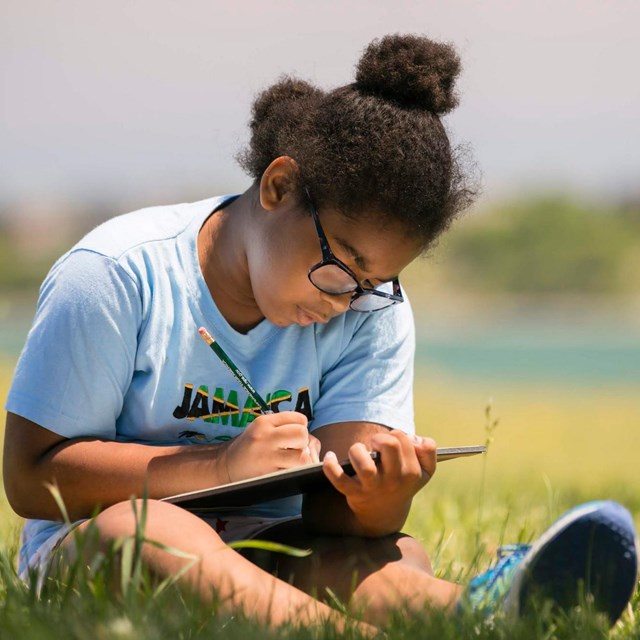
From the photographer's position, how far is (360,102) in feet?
7.00

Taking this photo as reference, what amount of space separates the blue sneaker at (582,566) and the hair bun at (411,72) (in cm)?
89

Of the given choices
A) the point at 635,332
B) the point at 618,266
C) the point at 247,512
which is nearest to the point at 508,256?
the point at 618,266

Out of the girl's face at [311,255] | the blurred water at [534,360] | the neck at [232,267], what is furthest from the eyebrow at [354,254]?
the blurred water at [534,360]

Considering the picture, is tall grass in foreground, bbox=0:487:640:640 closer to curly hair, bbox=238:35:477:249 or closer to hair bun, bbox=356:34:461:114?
curly hair, bbox=238:35:477:249

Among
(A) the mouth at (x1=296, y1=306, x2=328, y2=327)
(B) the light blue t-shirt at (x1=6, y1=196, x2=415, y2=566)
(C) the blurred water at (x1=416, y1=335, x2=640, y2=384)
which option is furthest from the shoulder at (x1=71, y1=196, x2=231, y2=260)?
(C) the blurred water at (x1=416, y1=335, x2=640, y2=384)

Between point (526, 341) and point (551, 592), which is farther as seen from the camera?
point (526, 341)

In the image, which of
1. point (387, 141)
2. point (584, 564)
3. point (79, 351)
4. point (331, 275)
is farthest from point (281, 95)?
point (584, 564)

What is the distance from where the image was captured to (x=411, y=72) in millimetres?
2152

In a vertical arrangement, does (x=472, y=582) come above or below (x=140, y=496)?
below

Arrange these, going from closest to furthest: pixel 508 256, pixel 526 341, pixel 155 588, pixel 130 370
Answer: pixel 155 588 < pixel 130 370 < pixel 526 341 < pixel 508 256

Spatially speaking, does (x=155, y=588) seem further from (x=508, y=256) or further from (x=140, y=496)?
(x=508, y=256)

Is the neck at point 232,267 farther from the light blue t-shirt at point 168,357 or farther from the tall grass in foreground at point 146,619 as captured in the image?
the tall grass in foreground at point 146,619

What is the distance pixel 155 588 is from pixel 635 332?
3036 centimetres

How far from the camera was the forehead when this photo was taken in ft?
6.77
